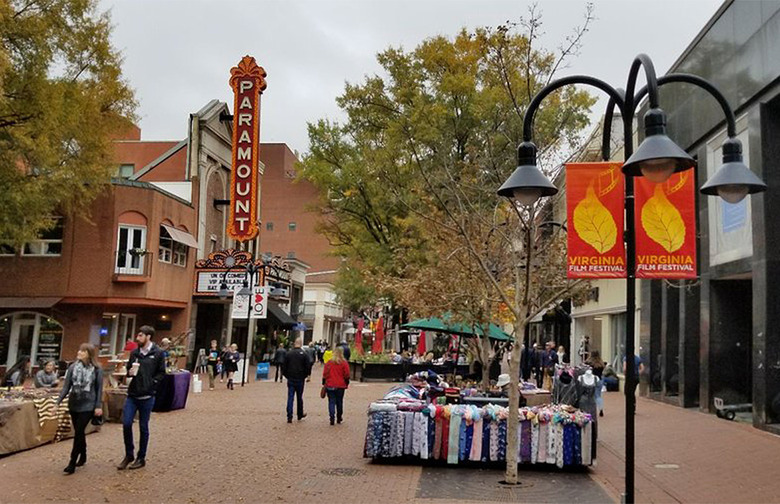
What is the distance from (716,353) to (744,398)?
4.28 ft

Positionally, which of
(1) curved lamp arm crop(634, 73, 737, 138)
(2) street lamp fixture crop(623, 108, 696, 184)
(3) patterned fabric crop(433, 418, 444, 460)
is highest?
(1) curved lamp arm crop(634, 73, 737, 138)

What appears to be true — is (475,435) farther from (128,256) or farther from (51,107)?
(128,256)

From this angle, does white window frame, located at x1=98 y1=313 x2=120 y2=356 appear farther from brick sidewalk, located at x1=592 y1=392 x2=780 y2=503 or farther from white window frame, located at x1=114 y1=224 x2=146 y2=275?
brick sidewalk, located at x1=592 y1=392 x2=780 y2=503

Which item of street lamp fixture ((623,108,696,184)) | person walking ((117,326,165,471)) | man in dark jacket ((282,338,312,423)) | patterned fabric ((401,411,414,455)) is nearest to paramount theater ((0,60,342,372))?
man in dark jacket ((282,338,312,423))

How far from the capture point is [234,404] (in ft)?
61.7

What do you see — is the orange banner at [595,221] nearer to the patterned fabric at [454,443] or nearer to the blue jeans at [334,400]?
the patterned fabric at [454,443]

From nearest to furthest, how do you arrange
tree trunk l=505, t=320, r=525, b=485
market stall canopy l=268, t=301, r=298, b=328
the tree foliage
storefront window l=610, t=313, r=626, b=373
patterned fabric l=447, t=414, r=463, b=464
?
1. tree trunk l=505, t=320, r=525, b=485
2. patterned fabric l=447, t=414, r=463, b=464
3. the tree foliage
4. storefront window l=610, t=313, r=626, b=373
5. market stall canopy l=268, t=301, r=298, b=328

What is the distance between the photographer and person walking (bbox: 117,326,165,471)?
959cm

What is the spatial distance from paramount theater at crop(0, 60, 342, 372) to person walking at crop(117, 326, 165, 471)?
594 inches

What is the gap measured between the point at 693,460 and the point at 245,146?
2588 centimetres

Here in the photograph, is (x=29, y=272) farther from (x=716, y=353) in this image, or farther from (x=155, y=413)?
(x=716, y=353)

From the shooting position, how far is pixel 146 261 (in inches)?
1101

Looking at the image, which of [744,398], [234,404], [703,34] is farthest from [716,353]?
[234,404]

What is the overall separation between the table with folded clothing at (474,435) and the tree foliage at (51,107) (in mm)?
12157
